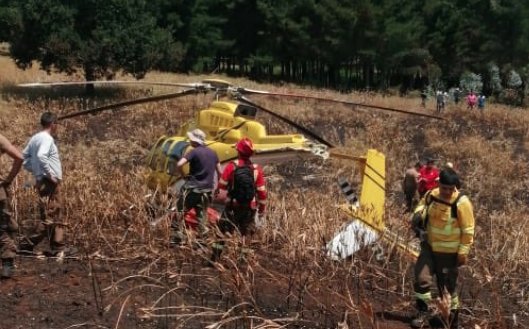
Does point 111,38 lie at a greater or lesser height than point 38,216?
greater

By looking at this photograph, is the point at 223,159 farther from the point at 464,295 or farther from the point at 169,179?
the point at 464,295

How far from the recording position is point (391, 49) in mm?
54000

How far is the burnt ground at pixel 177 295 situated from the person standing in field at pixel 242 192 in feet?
1.86

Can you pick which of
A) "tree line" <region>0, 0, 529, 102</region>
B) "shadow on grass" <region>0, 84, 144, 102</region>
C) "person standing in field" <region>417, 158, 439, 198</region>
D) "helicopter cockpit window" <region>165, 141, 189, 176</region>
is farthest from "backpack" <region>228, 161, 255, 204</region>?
"tree line" <region>0, 0, 529, 102</region>

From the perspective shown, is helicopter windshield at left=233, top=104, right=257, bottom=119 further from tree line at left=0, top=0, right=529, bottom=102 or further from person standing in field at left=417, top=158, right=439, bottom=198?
tree line at left=0, top=0, right=529, bottom=102

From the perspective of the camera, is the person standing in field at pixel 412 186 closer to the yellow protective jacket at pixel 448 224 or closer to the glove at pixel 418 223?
the glove at pixel 418 223


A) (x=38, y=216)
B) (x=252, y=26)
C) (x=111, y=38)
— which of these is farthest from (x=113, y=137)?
(x=252, y=26)

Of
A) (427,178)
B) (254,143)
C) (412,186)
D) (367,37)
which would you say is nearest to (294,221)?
(254,143)

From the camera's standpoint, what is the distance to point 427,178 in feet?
40.1

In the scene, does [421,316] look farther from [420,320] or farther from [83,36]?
[83,36]

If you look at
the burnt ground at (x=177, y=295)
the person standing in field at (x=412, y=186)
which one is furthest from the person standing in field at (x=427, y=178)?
the burnt ground at (x=177, y=295)

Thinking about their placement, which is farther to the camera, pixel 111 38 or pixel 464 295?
pixel 111 38

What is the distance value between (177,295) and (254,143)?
444cm

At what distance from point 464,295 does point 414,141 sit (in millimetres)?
17744
